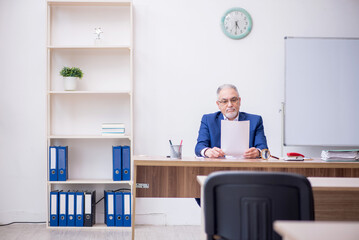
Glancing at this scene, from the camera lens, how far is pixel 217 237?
1658 millimetres

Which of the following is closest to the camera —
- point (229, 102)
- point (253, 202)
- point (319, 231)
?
point (319, 231)

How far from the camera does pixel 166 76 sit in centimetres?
441

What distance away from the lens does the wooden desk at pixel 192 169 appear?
9.16 ft

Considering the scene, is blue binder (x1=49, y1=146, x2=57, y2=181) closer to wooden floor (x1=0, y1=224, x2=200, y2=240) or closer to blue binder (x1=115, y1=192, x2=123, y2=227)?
wooden floor (x1=0, y1=224, x2=200, y2=240)

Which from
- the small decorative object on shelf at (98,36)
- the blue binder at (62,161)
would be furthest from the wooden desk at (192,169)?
the small decorative object on shelf at (98,36)

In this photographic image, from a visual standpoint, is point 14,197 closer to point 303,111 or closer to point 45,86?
point 45,86

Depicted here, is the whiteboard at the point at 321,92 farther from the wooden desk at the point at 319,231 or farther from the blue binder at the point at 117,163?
the wooden desk at the point at 319,231

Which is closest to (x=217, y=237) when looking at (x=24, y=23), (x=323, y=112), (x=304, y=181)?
(x=304, y=181)

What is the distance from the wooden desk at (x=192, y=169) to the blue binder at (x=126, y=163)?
3.67ft

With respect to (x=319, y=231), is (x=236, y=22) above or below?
above

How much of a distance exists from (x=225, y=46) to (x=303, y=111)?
3.39 feet

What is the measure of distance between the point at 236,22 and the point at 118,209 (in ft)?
7.27

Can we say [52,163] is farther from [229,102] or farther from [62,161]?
[229,102]

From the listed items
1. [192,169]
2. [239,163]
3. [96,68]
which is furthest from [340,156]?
[96,68]
